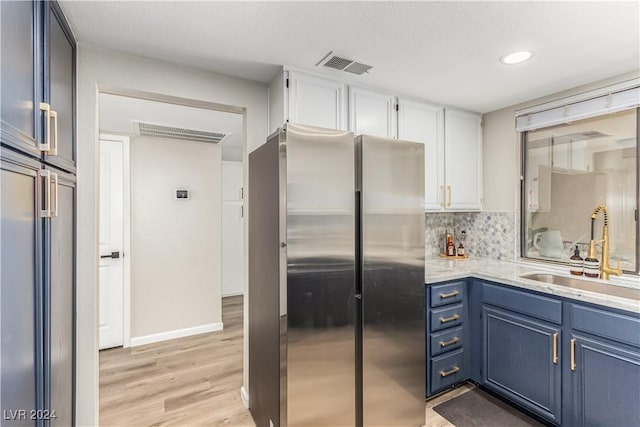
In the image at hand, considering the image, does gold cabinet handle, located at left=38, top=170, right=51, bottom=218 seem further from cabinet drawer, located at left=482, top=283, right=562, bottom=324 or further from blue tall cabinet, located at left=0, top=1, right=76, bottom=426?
cabinet drawer, located at left=482, top=283, right=562, bottom=324

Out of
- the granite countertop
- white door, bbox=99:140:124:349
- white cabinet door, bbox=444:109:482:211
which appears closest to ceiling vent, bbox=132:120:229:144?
white door, bbox=99:140:124:349

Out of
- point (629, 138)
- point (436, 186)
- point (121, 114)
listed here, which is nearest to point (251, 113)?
point (121, 114)

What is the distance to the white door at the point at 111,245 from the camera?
10.5 feet

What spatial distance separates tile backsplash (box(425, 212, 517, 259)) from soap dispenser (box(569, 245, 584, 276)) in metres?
0.45

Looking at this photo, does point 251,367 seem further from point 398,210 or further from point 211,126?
point 211,126

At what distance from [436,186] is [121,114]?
112 inches

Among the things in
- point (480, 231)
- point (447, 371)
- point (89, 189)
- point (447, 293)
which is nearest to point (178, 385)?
point (89, 189)

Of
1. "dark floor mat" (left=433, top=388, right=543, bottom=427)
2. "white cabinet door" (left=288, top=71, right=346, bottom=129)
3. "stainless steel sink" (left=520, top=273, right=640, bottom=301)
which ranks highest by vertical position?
"white cabinet door" (left=288, top=71, right=346, bottom=129)

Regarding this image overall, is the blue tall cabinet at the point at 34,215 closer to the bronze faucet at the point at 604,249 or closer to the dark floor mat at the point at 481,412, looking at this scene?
the dark floor mat at the point at 481,412

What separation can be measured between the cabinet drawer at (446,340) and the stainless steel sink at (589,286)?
649 mm

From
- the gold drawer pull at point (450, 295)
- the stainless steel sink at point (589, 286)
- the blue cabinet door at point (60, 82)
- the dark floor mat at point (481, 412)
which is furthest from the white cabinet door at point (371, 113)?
the dark floor mat at point (481, 412)

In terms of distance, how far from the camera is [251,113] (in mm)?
2201

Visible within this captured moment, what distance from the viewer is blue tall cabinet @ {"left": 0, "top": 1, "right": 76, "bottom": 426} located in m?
0.89

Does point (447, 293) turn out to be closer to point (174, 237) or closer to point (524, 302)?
point (524, 302)
